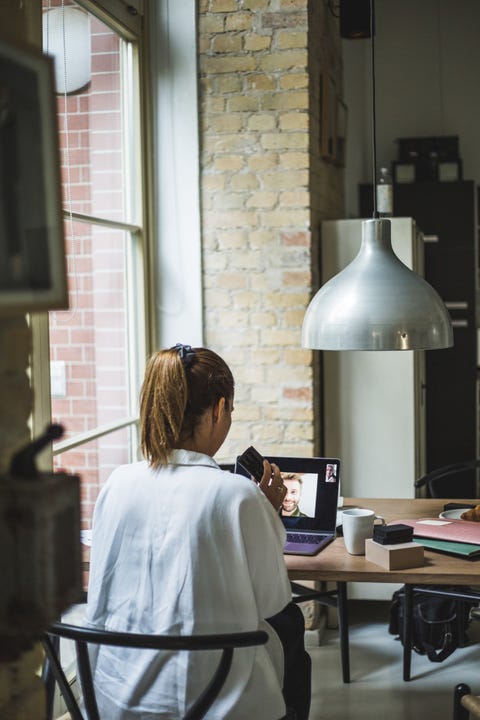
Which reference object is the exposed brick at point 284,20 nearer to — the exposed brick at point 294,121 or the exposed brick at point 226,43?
the exposed brick at point 226,43

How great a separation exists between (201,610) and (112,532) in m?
0.27

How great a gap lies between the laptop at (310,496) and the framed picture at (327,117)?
189 centimetres

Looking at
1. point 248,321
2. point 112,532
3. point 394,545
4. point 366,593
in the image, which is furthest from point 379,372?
point 112,532

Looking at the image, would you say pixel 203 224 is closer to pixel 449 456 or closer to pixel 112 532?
pixel 112 532

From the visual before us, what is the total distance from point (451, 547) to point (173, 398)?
95cm

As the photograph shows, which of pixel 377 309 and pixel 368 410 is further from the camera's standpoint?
pixel 368 410

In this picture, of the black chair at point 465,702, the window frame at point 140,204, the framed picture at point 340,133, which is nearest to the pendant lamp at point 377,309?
the black chair at point 465,702

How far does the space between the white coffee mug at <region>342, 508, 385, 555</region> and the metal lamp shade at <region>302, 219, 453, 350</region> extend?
51 cm

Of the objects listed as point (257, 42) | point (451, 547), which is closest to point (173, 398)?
point (451, 547)

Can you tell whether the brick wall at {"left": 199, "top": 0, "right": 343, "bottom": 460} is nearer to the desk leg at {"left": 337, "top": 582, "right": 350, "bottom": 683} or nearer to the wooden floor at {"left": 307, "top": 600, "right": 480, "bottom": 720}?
the desk leg at {"left": 337, "top": 582, "right": 350, "bottom": 683}

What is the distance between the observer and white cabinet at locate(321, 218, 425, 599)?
3779mm

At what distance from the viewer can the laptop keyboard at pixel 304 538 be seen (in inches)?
98.3

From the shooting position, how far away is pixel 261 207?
142 inches

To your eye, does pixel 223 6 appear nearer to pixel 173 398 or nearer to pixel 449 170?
pixel 173 398
